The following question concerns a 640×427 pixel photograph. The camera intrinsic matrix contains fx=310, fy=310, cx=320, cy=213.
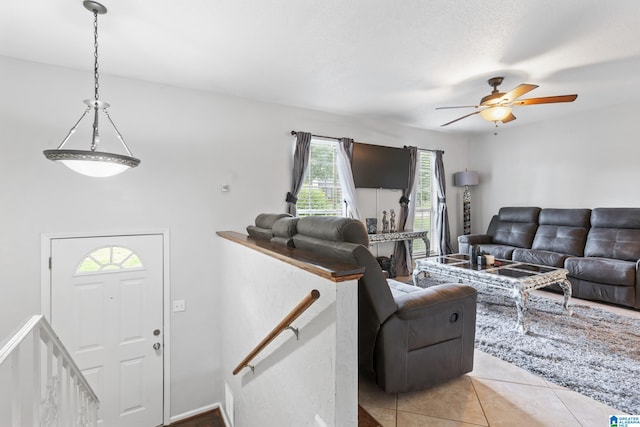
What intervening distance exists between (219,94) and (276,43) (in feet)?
4.67

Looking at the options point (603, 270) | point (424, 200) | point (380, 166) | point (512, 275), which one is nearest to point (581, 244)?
point (603, 270)

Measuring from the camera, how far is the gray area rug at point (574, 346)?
245 centimetres

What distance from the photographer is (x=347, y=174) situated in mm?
5078

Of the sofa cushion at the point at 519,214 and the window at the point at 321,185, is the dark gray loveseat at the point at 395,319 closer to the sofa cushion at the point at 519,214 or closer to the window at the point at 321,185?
the window at the point at 321,185

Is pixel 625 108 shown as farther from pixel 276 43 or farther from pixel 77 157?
pixel 77 157

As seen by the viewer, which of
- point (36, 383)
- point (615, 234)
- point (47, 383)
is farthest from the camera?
point (615, 234)

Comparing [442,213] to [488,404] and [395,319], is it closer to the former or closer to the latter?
[488,404]

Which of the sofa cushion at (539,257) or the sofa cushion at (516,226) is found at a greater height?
the sofa cushion at (516,226)

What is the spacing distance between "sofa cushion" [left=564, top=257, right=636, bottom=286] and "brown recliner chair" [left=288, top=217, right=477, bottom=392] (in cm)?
318

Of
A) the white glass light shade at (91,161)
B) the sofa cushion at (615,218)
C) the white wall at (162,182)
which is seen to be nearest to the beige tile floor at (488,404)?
the white wall at (162,182)

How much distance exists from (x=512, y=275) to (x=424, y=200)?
9.45ft

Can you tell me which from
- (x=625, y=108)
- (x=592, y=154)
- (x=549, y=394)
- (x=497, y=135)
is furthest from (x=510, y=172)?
(x=549, y=394)

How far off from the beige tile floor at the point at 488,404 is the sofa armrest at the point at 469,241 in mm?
3446

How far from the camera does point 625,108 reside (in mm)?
4820
